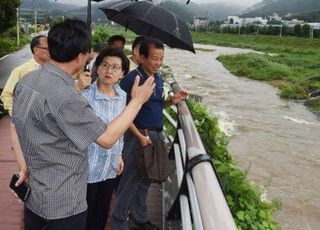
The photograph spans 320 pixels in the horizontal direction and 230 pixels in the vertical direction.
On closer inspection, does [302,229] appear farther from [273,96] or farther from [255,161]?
[273,96]

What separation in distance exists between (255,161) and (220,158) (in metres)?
7.00

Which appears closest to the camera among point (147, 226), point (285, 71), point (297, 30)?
point (147, 226)

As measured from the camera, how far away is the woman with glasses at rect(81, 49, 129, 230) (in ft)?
8.30

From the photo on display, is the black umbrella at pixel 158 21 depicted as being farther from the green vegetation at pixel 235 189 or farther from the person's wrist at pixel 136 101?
the person's wrist at pixel 136 101

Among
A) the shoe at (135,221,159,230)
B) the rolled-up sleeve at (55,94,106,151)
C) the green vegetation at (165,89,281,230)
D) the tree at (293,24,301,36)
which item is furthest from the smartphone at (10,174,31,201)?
the tree at (293,24,301,36)

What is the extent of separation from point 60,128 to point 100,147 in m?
0.82

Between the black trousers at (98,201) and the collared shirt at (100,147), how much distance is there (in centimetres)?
6

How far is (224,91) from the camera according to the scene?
21.6m

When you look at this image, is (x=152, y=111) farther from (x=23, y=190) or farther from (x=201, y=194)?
(x=201, y=194)

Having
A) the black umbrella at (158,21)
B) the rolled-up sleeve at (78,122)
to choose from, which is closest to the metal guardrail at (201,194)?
the rolled-up sleeve at (78,122)

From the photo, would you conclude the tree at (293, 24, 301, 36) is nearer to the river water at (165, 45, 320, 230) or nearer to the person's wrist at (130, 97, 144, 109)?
the river water at (165, 45, 320, 230)

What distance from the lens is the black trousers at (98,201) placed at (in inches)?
105

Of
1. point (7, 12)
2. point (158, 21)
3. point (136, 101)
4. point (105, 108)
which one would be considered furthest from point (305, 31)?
point (136, 101)

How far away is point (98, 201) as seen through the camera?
2752mm
